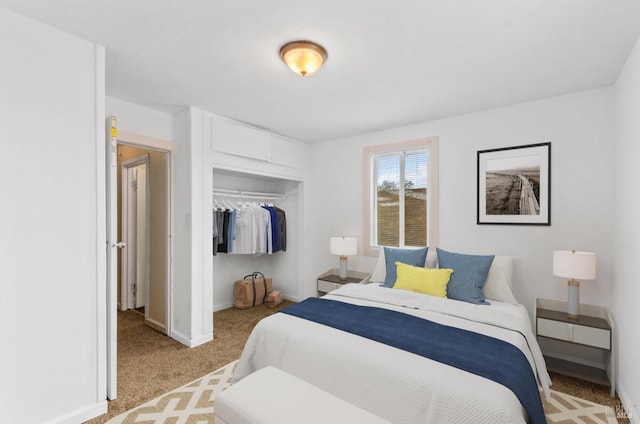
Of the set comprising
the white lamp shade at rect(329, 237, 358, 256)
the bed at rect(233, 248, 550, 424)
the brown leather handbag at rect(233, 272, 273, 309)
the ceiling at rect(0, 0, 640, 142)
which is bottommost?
the brown leather handbag at rect(233, 272, 273, 309)

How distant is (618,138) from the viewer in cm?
243

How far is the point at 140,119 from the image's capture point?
306 centimetres

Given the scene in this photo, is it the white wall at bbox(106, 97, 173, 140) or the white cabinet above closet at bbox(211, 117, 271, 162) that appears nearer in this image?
the white wall at bbox(106, 97, 173, 140)

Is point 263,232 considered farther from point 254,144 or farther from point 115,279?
point 115,279

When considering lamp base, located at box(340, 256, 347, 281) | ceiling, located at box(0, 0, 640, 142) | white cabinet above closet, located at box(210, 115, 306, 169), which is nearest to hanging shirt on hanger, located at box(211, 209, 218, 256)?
white cabinet above closet, located at box(210, 115, 306, 169)

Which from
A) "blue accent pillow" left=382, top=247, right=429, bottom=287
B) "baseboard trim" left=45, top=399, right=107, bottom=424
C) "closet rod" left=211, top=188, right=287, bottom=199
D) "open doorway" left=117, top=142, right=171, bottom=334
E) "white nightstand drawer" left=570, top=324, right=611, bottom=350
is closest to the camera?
"baseboard trim" left=45, top=399, right=107, bottom=424

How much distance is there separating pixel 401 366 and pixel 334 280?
226cm

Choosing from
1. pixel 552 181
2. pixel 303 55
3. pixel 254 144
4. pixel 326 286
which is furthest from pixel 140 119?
pixel 552 181

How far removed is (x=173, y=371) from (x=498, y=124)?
3.78 meters

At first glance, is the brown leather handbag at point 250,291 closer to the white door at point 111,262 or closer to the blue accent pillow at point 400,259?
the blue accent pillow at point 400,259

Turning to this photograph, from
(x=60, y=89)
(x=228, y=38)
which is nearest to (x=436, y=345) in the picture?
(x=228, y=38)

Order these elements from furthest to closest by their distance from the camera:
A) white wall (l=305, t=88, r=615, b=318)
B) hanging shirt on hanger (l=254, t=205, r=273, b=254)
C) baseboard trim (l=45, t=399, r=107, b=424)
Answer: hanging shirt on hanger (l=254, t=205, r=273, b=254), white wall (l=305, t=88, r=615, b=318), baseboard trim (l=45, t=399, r=107, b=424)

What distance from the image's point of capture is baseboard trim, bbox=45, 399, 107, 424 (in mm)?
1884

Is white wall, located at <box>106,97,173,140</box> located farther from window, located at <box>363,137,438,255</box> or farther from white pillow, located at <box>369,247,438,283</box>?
white pillow, located at <box>369,247,438,283</box>
